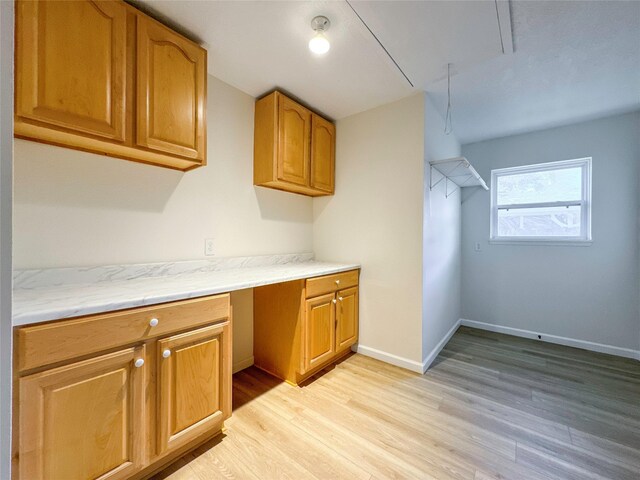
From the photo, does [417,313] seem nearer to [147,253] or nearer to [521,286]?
[521,286]

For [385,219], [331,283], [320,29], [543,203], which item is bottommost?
[331,283]

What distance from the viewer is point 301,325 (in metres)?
1.99

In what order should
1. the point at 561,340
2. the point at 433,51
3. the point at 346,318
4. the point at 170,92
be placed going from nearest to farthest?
the point at 170,92 < the point at 433,51 < the point at 346,318 < the point at 561,340

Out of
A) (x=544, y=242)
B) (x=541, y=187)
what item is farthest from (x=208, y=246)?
(x=541, y=187)

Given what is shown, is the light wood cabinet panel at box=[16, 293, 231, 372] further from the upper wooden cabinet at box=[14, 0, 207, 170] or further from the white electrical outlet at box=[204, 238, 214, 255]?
the upper wooden cabinet at box=[14, 0, 207, 170]

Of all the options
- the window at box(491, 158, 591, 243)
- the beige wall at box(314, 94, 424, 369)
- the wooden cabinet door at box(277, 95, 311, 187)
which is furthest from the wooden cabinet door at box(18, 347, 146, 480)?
the window at box(491, 158, 591, 243)

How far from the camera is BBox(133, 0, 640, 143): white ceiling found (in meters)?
1.44

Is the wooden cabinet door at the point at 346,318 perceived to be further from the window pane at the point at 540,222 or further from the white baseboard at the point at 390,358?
the window pane at the point at 540,222

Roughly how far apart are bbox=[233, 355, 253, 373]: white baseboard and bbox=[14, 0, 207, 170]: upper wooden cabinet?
5.45 ft

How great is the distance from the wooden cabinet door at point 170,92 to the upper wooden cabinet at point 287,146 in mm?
615

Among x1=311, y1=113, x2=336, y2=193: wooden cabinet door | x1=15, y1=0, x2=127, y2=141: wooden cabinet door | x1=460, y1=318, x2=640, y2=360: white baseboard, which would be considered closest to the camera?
x1=15, y1=0, x2=127, y2=141: wooden cabinet door

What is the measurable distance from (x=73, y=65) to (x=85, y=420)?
151 centimetres

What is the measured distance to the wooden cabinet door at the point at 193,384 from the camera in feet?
4.01

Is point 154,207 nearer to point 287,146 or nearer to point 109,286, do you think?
point 109,286
